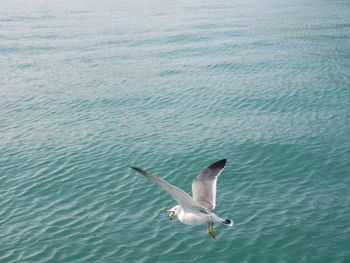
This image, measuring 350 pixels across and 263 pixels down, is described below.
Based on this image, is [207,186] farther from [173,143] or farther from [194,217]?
[173,143]

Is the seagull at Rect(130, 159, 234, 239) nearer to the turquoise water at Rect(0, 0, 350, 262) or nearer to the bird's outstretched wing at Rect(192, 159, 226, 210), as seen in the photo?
the bird's outstretched wing at Rect(192, 159, 226, 210)

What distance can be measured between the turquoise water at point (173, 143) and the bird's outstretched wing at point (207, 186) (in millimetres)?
6773

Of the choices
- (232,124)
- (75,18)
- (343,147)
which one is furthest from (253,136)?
(75,18)

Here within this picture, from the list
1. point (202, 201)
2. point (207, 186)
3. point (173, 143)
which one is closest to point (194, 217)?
point (202, 201)

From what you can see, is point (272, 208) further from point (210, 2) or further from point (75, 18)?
point (210, 2)

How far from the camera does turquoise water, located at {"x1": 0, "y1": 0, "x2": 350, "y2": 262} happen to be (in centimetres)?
2556

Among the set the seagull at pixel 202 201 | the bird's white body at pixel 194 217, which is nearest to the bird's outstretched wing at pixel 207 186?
the seagull at pixel 202 201

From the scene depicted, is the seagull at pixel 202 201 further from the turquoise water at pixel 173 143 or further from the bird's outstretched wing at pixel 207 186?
the turquoise water at pixel 173 143

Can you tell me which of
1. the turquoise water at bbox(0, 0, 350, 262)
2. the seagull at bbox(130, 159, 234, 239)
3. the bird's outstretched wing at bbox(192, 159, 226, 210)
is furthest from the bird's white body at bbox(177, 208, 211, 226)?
the turquoise water at bbox(0, 0, 350, 262)

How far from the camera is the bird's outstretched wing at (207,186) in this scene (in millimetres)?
18130

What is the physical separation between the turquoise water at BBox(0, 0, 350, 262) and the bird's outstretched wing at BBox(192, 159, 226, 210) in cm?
677

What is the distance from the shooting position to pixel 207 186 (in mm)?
18391

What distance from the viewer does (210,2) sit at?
5984 inches

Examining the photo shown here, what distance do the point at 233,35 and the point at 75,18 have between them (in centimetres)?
5424
